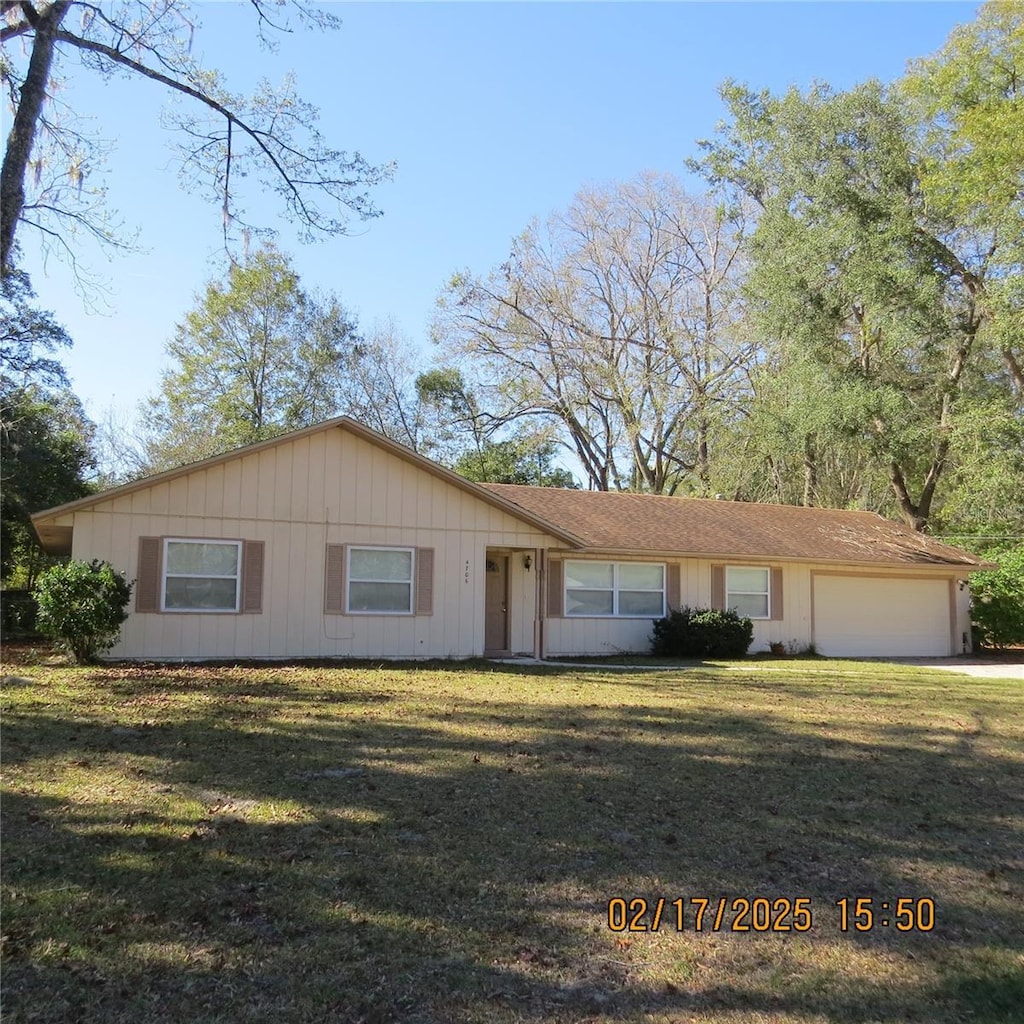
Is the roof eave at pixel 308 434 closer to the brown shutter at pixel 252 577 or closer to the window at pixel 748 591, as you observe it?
the brown shutter at pixel 252 577

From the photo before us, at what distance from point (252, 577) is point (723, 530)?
37.3 feet

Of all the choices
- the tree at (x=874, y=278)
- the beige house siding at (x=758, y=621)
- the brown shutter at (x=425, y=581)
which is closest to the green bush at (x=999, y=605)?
the beige house siding at (x=758, y=621)

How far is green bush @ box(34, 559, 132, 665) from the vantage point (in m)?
12.2

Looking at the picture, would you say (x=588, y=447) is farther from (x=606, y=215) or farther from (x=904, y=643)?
(x=904, y=643)

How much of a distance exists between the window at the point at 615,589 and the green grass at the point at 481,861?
8.60 m

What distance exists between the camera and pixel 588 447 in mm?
35469

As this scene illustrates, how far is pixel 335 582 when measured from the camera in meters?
14.9

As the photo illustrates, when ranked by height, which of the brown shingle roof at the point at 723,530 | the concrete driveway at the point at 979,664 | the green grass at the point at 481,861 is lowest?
the concrete driveway at the point at 979,664

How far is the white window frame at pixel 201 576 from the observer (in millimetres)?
13781

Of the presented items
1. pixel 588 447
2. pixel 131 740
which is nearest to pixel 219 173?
pixel 131 740

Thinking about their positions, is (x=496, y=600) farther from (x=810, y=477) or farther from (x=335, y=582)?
(x=810, y=477)

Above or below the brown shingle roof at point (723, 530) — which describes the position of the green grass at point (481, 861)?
below

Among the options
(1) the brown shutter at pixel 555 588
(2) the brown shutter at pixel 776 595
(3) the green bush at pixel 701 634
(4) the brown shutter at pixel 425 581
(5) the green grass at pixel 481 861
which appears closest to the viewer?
(5) the green grass at pixel 481 861

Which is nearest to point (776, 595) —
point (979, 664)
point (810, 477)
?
point (979, 664)
